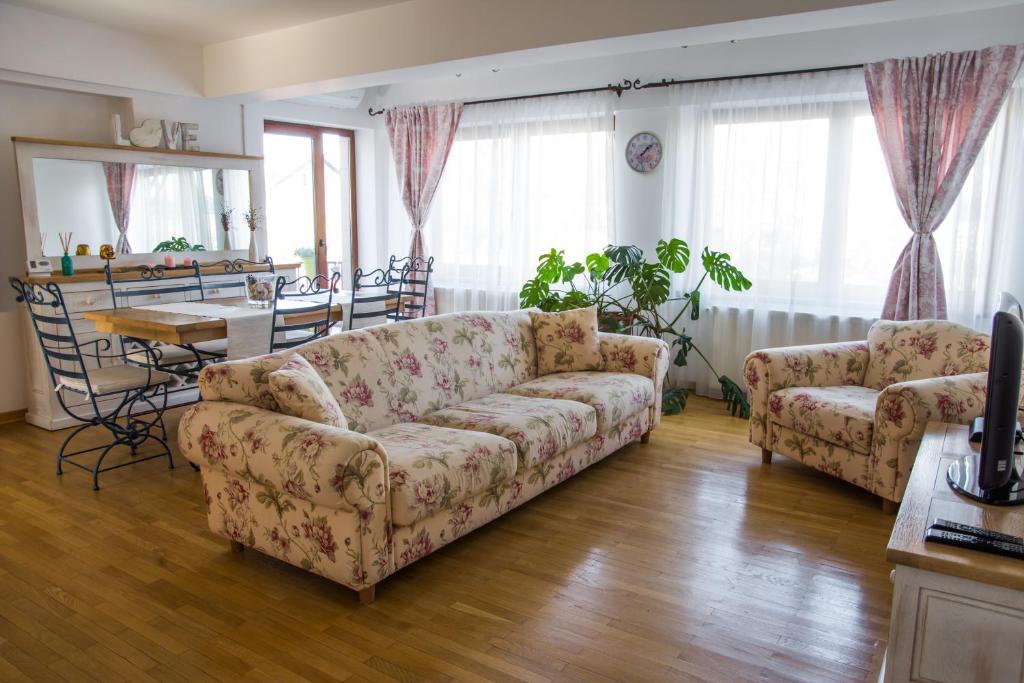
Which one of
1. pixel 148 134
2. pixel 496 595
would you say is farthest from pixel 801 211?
pixel 148 134

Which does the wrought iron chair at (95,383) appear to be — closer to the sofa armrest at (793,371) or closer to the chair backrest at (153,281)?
the chair backrest at (153,281)

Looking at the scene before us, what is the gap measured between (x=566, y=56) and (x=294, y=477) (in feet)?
10.7

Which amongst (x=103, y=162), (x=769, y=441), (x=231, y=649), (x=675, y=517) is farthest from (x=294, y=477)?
(x=103, y=162)

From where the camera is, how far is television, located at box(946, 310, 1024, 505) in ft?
5.75

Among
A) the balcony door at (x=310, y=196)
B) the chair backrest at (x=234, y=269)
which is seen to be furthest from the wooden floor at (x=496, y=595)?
the balcony door at (x=310, y=196)

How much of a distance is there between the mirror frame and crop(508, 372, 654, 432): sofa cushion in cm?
329

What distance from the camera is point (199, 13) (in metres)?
4.79

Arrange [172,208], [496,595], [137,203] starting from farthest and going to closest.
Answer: [172,208] < [137,203] < [496,595]

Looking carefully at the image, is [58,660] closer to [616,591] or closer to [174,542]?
[174,542]

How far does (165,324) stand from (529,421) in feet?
6.58

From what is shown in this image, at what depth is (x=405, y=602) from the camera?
8.40ft

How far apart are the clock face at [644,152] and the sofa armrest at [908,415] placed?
288 centimetres

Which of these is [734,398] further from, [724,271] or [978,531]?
[978,531]

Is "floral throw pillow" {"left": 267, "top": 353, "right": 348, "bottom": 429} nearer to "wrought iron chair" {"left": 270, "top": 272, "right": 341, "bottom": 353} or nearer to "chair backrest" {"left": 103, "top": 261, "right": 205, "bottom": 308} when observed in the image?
"wrought iron chair" {"left": 270, "top": 272, "right": 341, "bottom": 353}
